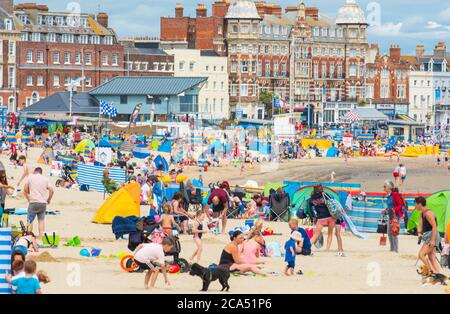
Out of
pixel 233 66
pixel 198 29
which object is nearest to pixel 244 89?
pixel 233 66

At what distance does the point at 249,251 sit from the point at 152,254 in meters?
2.62

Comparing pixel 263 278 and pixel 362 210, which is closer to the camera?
pixel 263 278

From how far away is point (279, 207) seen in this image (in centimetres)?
3291

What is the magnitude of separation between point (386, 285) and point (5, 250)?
639cm

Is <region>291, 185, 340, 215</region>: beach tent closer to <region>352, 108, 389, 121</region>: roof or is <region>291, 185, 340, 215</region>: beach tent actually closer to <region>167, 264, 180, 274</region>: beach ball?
<region>167, 264, 180, 274</region>: beach ball

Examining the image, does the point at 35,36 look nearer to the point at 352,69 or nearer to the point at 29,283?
the point at 352,69

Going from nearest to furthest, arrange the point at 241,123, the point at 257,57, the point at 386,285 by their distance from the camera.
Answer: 1. the point at 386,285
2. the point at 241,123
3. the point at 257,57

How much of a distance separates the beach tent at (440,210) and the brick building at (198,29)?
258ft

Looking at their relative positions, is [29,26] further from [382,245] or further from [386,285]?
[386,285]

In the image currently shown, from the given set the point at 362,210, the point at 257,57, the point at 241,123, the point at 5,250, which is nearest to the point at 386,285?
the point at 5,250

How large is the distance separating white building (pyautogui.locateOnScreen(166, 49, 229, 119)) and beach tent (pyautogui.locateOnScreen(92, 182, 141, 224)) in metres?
69.3

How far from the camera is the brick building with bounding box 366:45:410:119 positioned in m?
118

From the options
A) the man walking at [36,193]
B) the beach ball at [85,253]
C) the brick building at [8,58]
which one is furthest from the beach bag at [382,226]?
the brick building at [8,58]
